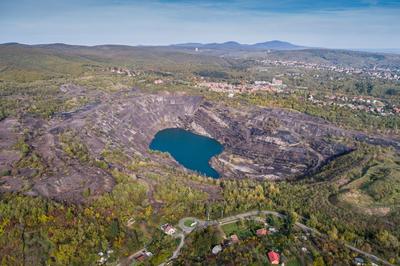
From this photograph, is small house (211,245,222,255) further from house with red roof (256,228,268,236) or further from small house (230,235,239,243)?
house with red roof (256,228,268,236)

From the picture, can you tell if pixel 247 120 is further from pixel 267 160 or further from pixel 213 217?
pixel 213 217

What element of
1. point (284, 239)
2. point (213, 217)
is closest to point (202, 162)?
point (213, 217)

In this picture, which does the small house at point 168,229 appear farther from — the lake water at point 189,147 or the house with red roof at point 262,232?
the lake water at point 189,147

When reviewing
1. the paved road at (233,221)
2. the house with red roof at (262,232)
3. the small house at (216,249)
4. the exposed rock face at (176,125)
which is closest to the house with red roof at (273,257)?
the house with red roof at (262,232)

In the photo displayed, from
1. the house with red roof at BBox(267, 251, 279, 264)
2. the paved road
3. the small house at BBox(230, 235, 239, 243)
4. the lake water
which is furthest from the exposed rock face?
the house with red roof at BBox(267, 251, 279, 264)

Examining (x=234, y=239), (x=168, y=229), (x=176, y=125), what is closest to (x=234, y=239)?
(x=234, y=239)

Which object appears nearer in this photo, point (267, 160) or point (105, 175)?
point (105, 175)
